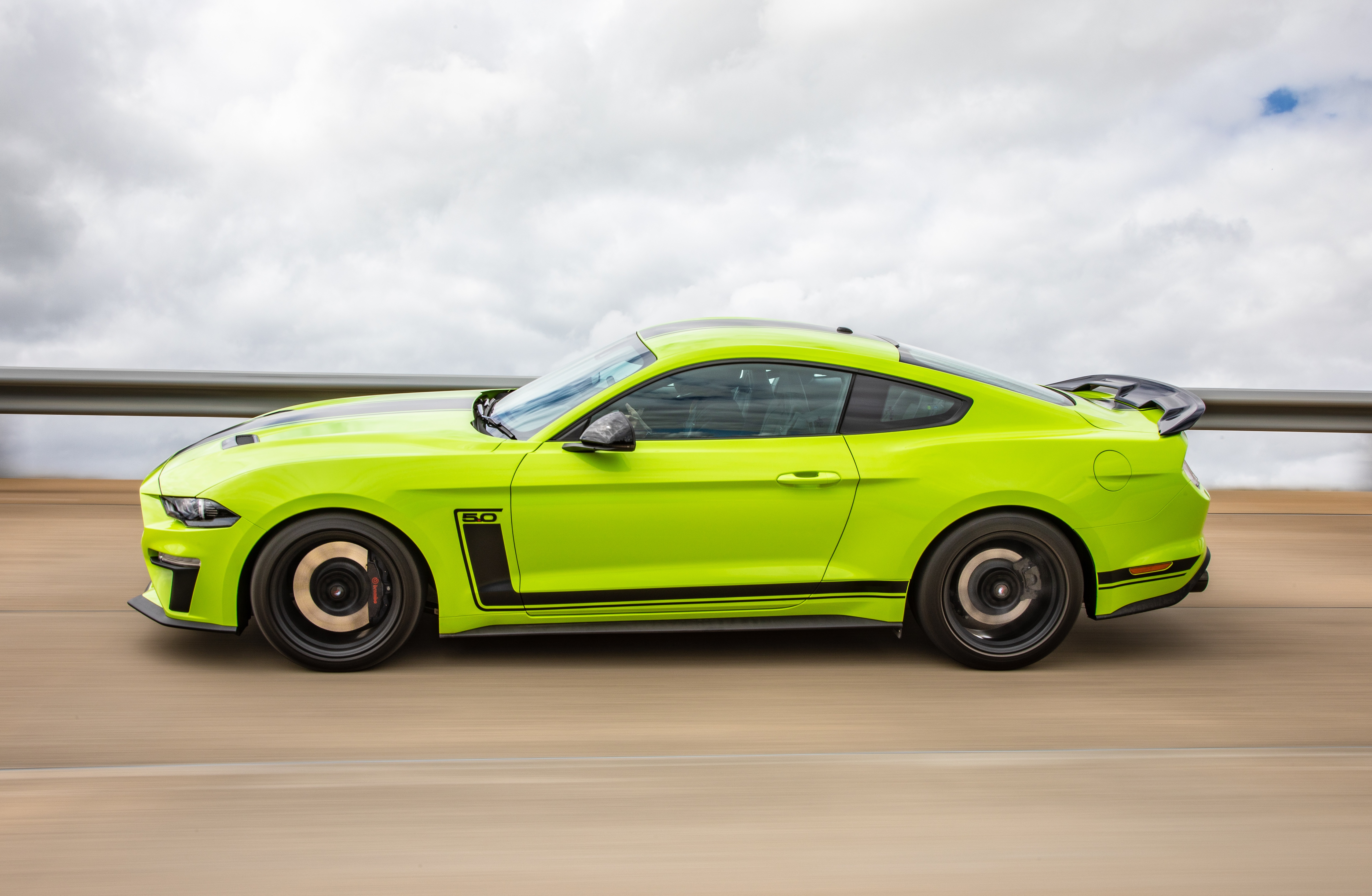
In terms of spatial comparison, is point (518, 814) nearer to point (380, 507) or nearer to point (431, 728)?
point (431, 728)

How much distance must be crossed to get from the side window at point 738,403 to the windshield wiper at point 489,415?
385mm

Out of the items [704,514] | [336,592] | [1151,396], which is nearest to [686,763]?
[704,514]

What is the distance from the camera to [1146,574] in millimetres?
4539

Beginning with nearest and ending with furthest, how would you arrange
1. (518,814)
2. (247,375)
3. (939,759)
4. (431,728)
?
(518,814)
(939,759)
(431,728)
(247,375)

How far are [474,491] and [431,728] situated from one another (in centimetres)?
88

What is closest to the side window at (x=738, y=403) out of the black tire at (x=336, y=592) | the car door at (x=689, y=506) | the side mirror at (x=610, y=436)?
the car door at (x=689, y=506)

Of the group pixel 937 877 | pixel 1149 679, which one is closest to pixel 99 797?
pixel 937 877

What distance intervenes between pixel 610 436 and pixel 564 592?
0.63 m

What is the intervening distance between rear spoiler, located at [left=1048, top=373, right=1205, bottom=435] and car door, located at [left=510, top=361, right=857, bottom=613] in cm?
141

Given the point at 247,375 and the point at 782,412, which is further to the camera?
the point at 247,375

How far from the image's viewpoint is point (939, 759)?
3.53 meters

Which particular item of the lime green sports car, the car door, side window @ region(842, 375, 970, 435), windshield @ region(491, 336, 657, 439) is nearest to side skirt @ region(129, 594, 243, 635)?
the lime green sports car

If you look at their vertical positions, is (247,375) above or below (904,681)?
above

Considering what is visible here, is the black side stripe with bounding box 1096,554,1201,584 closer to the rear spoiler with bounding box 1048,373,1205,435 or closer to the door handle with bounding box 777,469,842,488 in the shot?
the rear spoiler with bounding box 1048,373,1205,435
